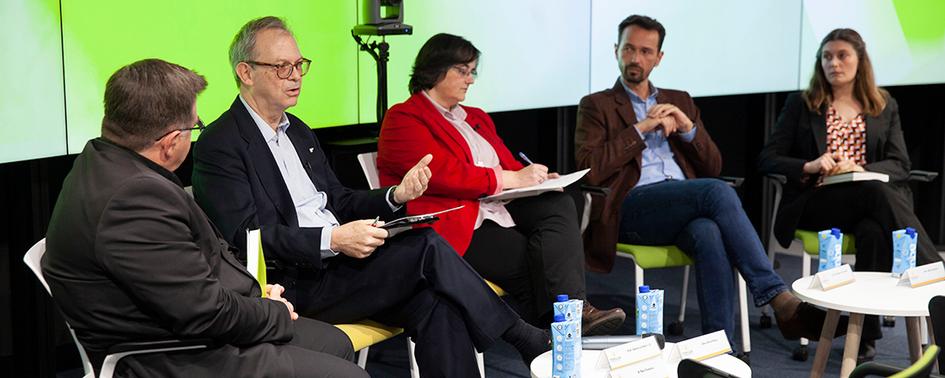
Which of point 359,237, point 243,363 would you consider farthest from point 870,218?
→ point 243,363

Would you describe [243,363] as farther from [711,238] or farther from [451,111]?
[711,238]

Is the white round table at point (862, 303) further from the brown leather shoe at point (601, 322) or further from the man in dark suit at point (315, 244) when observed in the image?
the man in dark suit at point (315, 244)

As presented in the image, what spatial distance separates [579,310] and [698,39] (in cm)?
301

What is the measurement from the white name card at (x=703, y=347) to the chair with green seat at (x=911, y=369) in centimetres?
67

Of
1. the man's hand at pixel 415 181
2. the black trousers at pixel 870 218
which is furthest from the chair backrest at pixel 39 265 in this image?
the black trousers at pixel 870 218

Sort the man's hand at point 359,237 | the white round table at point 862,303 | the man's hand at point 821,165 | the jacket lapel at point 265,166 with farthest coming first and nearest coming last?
the man's hand at point 821,165 → the white round table at point 862,303 → the jacket lapel at point 265,166 → the man's hand at point 359,237

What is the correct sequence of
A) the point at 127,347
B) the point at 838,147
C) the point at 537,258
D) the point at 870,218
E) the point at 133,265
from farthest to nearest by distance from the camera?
the point at 838,147 < the point at 870,218 < the point at 537,258 < the point at 127,347 < the point at 133,265

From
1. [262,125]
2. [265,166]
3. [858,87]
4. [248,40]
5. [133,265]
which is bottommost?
[133,265]

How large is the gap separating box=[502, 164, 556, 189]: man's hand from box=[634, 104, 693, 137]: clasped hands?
614 millimetres

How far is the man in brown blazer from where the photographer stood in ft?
12.3

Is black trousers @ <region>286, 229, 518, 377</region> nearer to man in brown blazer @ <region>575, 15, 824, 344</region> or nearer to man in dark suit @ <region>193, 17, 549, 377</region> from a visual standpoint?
man in dark suit @ <region>193, 17, 549, 377</region>

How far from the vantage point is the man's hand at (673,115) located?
410 cm

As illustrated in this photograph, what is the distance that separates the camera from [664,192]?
3963mm

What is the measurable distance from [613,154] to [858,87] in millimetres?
1158
